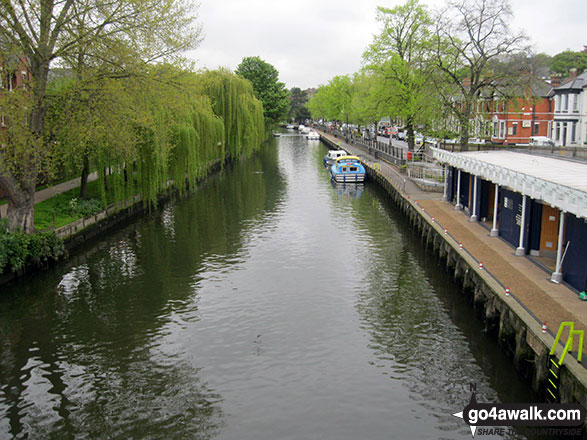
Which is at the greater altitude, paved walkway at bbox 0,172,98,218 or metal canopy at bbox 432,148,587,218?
metal canopy at bbox 432,148,587,218

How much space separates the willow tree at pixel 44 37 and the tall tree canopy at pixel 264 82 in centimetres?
8822

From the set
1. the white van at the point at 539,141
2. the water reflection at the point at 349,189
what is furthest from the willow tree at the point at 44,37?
the white van at the point at 539,141

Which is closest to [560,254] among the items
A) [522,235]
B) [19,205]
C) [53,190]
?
[522,235]

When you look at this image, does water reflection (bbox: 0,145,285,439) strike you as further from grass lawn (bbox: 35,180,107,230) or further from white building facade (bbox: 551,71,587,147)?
white building facade (bbox: 551,71,587,147)

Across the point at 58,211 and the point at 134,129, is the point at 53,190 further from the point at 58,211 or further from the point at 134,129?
the point at 134,129

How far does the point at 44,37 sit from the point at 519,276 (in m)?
22.5

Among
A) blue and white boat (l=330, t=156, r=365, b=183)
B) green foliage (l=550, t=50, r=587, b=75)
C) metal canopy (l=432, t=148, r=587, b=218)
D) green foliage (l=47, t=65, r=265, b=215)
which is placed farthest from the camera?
green foliage (l=550, t=50, r=587, b=75)

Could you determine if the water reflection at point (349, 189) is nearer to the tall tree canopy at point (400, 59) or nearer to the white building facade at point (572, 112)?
the tall tree canopy at point (400, 59)

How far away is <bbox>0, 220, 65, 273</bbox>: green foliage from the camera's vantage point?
2355cm

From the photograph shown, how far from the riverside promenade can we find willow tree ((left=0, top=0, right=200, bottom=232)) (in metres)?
17.9

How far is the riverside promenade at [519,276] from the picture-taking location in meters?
16.3

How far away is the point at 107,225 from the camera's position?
112 feet

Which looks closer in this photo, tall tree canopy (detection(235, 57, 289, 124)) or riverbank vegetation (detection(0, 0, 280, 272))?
riverbank vegetation (detection(0, 0, 280, 272))

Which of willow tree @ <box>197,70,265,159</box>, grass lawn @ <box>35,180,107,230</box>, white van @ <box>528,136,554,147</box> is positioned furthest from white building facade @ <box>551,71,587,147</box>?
grass lawn @ <box>35,180,107,230</box>
